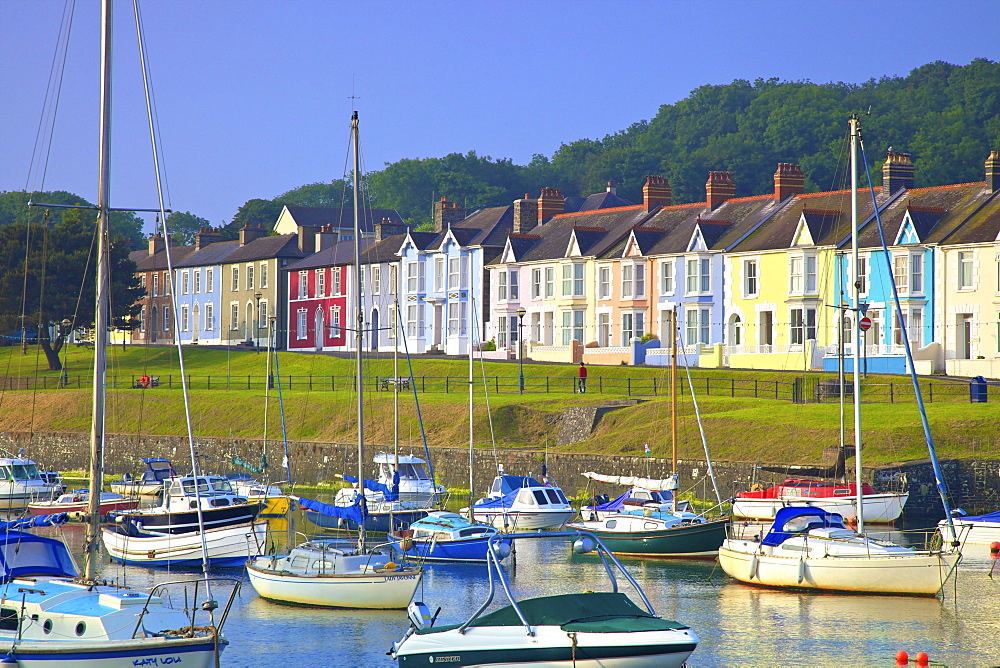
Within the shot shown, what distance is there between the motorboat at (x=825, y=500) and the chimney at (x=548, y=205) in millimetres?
48464

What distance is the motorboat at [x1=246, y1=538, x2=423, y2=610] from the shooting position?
2781cm

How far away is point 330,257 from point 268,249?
37.2 ft

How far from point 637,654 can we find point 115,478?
47.6 metres

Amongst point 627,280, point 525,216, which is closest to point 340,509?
point 627,280

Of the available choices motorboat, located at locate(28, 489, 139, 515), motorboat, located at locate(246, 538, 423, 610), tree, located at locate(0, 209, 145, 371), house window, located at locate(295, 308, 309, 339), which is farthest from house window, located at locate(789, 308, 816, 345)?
tree, located at locate(0, 209, 145, 371)

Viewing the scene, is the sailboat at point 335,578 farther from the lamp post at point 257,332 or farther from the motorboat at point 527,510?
the lamp post at point 257,332


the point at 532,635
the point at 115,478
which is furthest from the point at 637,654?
the point at 115,478

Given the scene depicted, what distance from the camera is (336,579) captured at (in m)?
28.0

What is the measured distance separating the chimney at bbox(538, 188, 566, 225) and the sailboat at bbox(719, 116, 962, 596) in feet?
177

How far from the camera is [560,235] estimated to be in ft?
270

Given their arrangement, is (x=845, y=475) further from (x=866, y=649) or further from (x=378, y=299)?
(x=378, y=299)

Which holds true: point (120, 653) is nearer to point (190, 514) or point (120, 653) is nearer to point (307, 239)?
point (190, 514)

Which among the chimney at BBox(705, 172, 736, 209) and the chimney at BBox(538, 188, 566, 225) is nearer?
the chimney at BBox(705, 172, 736, 209)

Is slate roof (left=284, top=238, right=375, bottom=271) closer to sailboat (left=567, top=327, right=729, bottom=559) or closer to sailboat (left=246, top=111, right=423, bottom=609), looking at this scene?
sailboat (left=567, top=327, right=729, bottom=559)
